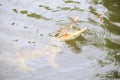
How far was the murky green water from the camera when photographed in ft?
13.8

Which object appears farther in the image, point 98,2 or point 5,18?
point 98,2

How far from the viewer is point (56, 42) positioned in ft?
16.4

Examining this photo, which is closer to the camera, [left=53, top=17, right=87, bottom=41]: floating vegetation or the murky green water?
the murky green water

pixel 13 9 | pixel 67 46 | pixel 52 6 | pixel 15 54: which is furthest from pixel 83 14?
pixel 15 54

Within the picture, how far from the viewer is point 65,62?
4.47 metres

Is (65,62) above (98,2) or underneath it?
underneath

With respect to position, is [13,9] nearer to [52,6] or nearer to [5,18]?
[5,18]

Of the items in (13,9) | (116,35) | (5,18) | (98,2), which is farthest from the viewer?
(98,2)

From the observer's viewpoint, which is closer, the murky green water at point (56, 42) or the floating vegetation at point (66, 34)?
the murky green water at point (56, 42)

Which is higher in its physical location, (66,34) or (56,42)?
(66,34)

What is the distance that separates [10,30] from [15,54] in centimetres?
91

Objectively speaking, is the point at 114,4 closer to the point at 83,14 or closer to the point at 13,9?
the point at 83,14

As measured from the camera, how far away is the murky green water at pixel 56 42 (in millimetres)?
4219

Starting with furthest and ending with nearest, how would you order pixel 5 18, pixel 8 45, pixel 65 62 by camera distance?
1. pixel 5 18
2. pixel 8 45
3. pixel 65 62
